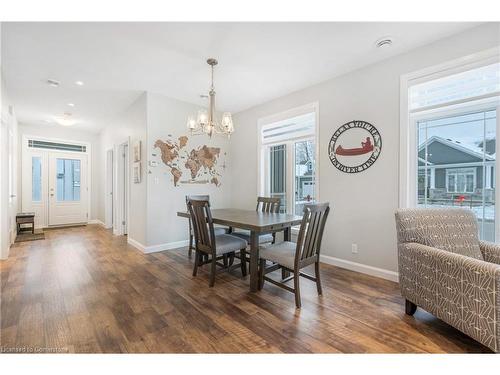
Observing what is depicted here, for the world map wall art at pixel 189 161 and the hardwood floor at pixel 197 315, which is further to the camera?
the world map wall art at pixel 189 161

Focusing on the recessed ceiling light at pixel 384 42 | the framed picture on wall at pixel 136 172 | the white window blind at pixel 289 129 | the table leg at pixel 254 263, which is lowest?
the table leg at pixel 254 263

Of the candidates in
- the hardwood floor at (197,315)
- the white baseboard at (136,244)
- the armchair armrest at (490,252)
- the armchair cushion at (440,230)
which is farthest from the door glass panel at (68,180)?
the armchair armrest at (490,252)

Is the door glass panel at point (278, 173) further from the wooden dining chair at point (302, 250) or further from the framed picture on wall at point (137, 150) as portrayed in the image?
the framed picture on wall at point (137, 150)

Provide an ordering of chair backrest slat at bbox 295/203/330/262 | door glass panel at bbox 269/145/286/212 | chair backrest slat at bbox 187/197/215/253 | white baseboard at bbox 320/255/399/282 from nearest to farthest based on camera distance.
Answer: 1. chair backrest slat at bbox 295/203/330/262
2. chair backrest slat at bbox 187/197/215/253
3. white baseboard at bbox 320/255/399/282
4. door glass panel at bbox 269/145/286/212

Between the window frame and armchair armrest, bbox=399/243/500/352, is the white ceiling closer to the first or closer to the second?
the window frame

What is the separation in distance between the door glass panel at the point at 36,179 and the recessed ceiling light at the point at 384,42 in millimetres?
7596

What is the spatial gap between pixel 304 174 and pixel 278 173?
0.57m

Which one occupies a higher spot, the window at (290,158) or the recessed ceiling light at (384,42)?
the recessed ceiling light at (384,42)

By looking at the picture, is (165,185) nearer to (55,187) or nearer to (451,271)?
(451,271)

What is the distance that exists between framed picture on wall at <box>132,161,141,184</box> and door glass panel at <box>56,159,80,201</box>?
11.6 feet

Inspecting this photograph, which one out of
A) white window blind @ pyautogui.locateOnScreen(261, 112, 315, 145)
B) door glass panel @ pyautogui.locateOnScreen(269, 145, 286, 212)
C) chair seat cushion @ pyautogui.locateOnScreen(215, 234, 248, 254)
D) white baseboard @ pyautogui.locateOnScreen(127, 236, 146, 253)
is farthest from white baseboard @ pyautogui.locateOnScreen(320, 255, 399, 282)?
white baseboard @ pyautogui.locateOnScreen(127, 236, 146, 253)

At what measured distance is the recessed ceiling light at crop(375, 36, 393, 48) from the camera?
2385 mm

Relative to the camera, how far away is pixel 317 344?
1633 millimetres

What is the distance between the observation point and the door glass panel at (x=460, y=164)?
227 centimetres
